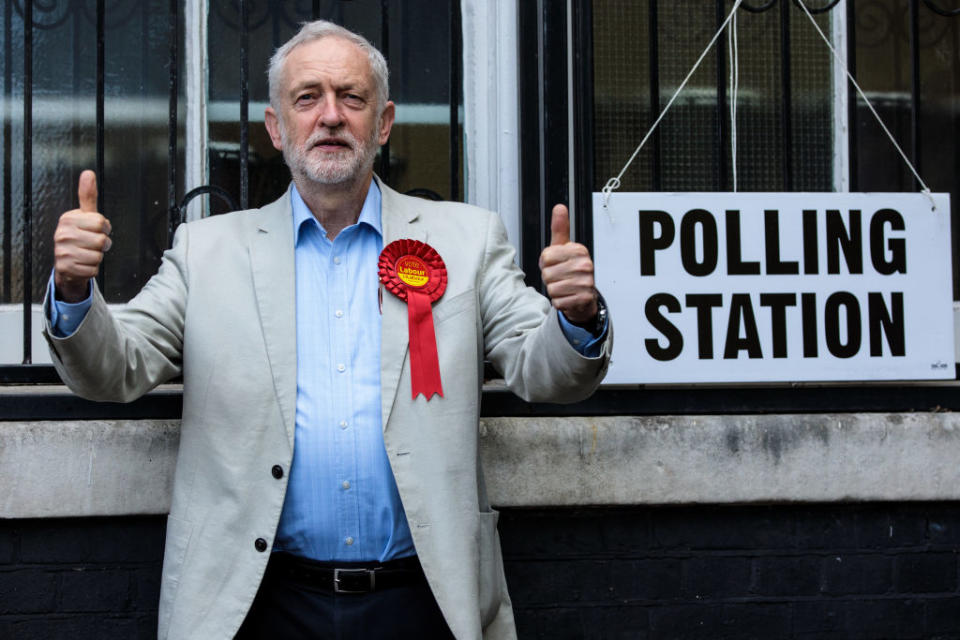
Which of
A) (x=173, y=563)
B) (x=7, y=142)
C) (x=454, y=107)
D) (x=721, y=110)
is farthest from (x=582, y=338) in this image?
(x=7, y=142)

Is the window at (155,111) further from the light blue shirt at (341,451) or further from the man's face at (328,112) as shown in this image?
the light blue shirt at (341,451)

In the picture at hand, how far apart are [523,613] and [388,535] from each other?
1.03 m

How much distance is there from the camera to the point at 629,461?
10.5ft

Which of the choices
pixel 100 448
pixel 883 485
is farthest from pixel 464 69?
pixel 883 485

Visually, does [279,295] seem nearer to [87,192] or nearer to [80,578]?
[87,192]

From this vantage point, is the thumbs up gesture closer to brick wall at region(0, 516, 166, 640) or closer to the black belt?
the black belt

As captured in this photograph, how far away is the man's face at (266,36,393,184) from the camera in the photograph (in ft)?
8.40

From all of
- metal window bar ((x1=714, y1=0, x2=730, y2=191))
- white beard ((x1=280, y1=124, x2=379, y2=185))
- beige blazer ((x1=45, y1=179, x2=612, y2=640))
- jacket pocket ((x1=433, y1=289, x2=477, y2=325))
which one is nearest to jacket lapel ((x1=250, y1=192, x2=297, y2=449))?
beige blazer ((x1=45, y1=179, x2=612, y2=640))

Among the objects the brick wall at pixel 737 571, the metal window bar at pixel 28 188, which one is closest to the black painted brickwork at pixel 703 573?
the brick wall at pixel 737 571

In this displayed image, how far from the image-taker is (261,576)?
2.34 m

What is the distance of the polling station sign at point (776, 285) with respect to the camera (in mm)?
3229

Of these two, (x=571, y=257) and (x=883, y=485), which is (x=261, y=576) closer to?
(x=571, y=257)

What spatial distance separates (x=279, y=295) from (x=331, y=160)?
352 millimetres

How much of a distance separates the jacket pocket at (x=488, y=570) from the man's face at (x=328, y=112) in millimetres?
892
